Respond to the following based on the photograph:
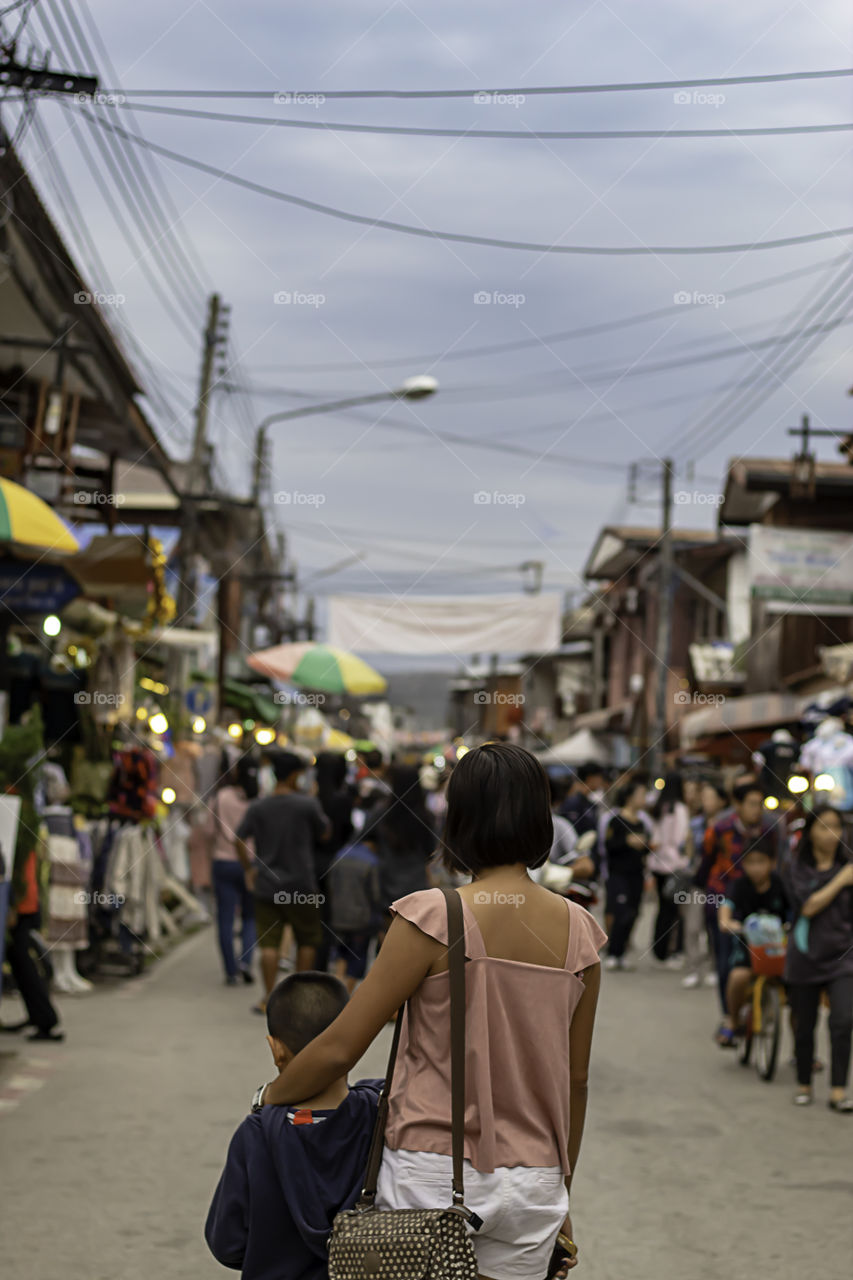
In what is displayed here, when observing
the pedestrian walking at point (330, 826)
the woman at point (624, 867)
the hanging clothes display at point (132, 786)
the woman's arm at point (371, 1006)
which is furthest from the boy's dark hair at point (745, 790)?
the woman's arm at point (371, 1006)

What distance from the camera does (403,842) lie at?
11031mm

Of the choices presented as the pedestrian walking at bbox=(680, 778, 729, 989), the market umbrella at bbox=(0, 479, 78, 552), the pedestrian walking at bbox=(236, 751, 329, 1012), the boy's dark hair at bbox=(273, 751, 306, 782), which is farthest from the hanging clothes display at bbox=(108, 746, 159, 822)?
the pedestrian walking at bbox=(680, 778, 729, 989)

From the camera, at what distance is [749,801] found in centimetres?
1139

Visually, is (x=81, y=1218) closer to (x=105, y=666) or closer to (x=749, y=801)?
(x=749, y=801)

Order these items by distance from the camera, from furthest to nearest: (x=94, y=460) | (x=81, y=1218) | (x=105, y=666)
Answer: (x=94, y=460)
(x=105, y=666)
(x=81, y=1218)

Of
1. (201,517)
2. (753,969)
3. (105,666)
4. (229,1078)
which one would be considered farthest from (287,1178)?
(201,517)

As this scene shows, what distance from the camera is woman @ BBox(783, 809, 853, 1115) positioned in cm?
873

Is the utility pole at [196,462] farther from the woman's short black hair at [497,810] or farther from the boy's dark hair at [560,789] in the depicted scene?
the woman's short black hair at [497,810]

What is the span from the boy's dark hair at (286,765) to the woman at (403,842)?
67 centimetres

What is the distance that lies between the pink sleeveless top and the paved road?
113 inches

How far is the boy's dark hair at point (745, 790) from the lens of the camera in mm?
11414

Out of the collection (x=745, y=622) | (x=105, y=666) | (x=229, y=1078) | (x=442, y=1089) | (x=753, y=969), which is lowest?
(x=229, y=1078)

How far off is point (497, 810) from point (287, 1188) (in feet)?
2.72

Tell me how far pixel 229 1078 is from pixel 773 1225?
365 cm
